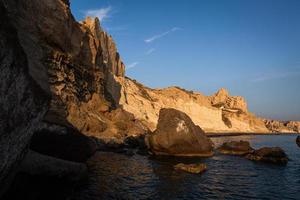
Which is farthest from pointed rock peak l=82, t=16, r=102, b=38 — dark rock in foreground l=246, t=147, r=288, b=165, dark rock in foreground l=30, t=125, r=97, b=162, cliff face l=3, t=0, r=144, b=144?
dark rock in foreground l=30, t=125, r=97, b=162

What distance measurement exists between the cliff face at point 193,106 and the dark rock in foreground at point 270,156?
52.0 metres

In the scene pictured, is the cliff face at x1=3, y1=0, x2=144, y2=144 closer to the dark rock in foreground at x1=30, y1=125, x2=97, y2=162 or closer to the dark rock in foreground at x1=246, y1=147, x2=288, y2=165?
the dark rock in foreground at x1=30, y1=125, x2=97, y2=162

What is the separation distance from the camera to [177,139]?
134 ft

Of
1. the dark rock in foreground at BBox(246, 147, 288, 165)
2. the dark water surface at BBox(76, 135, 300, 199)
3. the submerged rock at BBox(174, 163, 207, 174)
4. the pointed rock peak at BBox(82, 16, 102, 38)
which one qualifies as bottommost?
the dark water surface at BBox(76, 135, 300, 199)

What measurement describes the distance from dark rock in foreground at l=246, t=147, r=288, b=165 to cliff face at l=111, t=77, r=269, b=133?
51967 millimetres

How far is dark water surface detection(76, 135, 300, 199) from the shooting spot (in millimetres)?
20281

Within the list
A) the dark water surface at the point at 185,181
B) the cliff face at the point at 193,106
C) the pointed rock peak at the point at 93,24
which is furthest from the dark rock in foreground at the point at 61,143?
the cliff face at the point at 193,106

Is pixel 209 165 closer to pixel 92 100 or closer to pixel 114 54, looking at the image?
pixel 92 100

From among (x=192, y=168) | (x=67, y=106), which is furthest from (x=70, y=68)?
(x=192, y=168)

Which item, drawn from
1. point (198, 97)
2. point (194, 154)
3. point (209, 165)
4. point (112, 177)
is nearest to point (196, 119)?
point (198, 97)

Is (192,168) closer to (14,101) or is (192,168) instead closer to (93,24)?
(14,101)

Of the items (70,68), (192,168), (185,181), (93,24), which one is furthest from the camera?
(93,24)

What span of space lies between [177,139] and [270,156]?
1181cm

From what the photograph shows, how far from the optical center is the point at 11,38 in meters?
8.68
